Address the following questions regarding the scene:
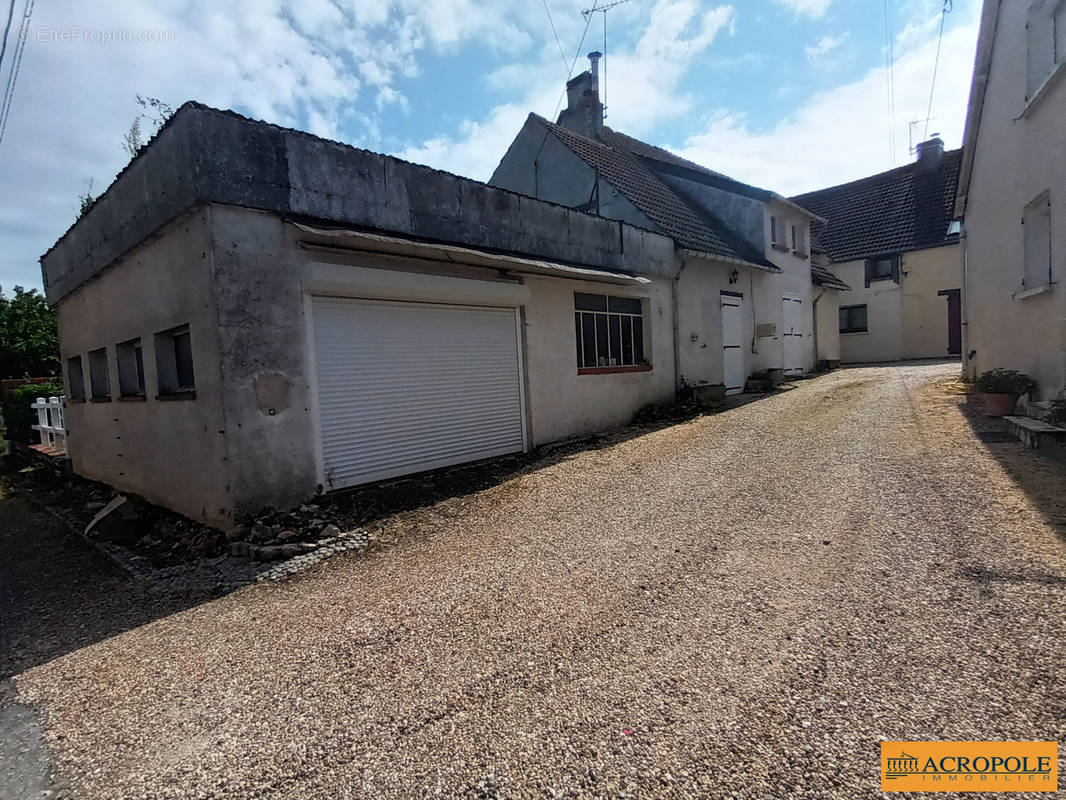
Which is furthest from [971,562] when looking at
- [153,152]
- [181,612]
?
[153,152]

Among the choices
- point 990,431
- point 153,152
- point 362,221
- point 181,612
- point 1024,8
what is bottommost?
point 181,612

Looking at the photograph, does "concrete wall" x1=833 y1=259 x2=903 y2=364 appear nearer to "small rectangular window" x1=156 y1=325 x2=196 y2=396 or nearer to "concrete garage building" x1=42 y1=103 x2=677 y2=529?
"concrete garage building" x1=42 y1=103 x2=677 y2=529

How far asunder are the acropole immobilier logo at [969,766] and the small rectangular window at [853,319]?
23391 mm

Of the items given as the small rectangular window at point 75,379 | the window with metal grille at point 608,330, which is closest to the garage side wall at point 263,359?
the window with metal grille at point 608,330

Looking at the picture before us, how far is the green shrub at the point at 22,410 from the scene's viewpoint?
46.3 ft

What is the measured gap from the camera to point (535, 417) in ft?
29.1

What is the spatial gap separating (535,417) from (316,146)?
4.99m

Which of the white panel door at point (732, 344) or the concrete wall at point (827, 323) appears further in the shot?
the concrete wall at point (827, 323)

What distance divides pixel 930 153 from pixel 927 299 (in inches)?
297

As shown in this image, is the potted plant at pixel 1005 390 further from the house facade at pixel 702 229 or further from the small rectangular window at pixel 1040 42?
the house facade at pixel 702 229

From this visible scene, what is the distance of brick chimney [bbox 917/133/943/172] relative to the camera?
2267cm

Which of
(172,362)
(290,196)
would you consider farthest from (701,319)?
(172,362)

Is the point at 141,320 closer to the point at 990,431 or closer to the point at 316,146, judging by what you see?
the point at 316,146

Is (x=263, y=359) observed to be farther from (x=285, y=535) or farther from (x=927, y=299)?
(x=927, y=299)
